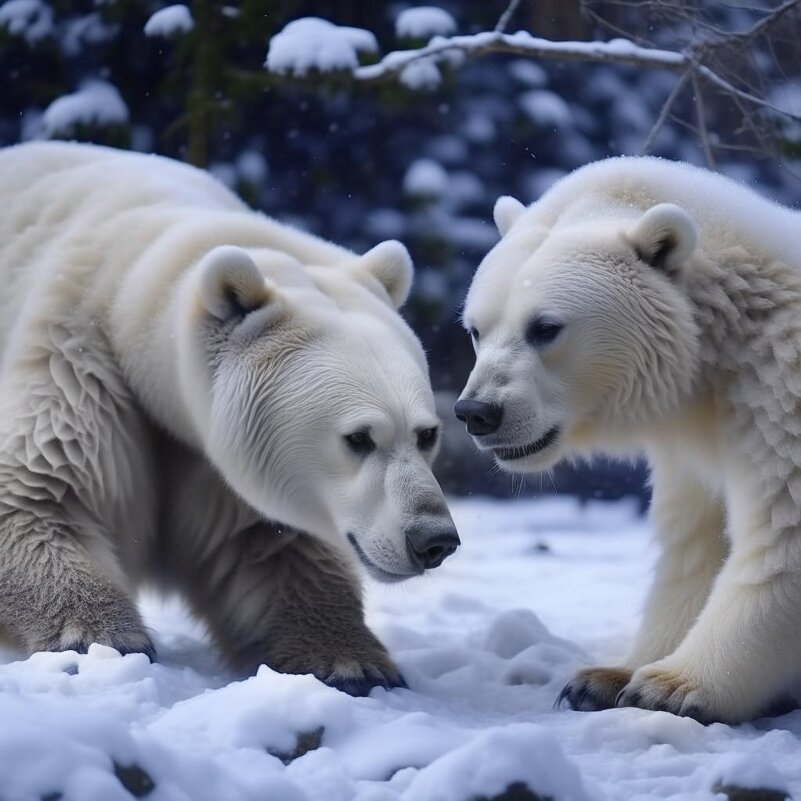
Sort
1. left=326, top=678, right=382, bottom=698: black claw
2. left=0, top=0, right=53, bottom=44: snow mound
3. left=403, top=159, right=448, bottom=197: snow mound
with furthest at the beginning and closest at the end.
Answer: left=403, top=159, right=448, bottom=197: snow mound, left=0, top=0, right=53, bottom=44: snow mound, left=326, top=678, right=382, bottom=698: black claw

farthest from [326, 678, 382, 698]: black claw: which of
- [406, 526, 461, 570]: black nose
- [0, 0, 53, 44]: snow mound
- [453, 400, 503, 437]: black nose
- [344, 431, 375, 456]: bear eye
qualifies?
[0, 0, 53, 44]: snow mound

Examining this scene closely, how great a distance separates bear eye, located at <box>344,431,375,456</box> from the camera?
140 inches

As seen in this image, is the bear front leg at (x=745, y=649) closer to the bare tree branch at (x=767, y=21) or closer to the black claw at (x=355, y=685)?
the black claw at (x=355, y=685)

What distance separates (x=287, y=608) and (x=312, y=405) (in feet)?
2.39

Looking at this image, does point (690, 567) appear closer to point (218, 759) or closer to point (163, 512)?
point (163, 512)

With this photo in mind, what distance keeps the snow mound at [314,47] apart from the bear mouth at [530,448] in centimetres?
435

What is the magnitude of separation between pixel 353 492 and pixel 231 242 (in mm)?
1030

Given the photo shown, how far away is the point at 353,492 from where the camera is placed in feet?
11.7

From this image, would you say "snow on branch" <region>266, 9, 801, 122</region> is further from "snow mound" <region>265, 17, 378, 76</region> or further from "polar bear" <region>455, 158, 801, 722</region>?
"polar bear" <region>455, 158, 801, 722</region>

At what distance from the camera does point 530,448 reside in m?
3.71

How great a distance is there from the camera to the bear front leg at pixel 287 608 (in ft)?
12.7

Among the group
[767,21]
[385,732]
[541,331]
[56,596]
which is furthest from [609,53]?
[385,732]

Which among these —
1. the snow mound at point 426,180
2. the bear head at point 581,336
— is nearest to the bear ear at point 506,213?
the bear head at point 581,336

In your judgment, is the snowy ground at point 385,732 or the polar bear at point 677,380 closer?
the snowy ground at point 385,732
